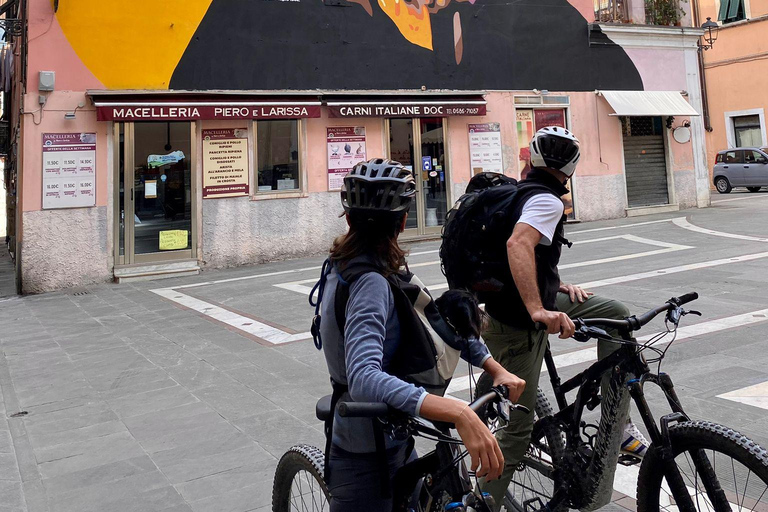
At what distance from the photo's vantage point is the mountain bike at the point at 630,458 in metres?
2.33

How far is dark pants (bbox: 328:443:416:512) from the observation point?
2117mm

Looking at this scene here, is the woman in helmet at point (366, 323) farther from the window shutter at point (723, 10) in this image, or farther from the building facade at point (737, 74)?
the window shutter at point (723, 10)

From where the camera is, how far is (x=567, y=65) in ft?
56.0

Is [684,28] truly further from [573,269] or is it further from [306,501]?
[306,501]

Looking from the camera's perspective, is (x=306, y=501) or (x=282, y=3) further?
(x=282, y=3)

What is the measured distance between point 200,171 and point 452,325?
11.9 metres

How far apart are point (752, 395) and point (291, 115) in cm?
1072

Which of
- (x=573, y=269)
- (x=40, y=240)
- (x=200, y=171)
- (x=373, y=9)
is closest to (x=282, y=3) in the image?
(x=373, y=9)

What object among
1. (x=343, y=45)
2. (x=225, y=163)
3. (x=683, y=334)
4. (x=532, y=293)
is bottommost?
(x=683, y=334)

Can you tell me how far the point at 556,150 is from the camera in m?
3.08

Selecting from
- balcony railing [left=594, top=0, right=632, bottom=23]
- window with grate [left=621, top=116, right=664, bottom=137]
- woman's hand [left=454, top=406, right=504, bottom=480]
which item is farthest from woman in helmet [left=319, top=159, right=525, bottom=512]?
balcony railing [left=594, top=0, right=632, bottom=23]

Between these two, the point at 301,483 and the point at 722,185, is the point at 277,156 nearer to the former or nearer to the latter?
the point at 301,483

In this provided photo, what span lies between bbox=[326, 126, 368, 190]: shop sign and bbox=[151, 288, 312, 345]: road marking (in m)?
4.83

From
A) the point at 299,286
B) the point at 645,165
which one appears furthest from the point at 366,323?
the point at 645,165
